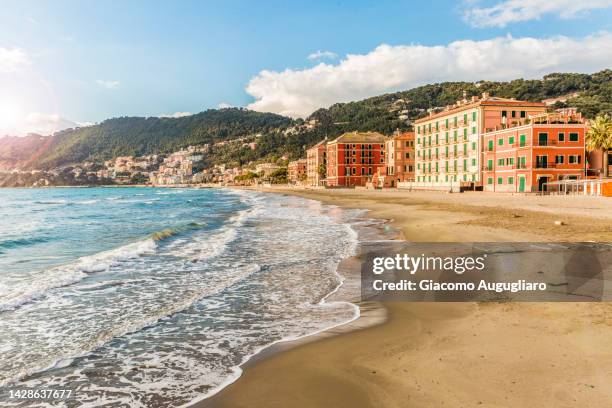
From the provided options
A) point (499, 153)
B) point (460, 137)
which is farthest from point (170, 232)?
point (460, 137)

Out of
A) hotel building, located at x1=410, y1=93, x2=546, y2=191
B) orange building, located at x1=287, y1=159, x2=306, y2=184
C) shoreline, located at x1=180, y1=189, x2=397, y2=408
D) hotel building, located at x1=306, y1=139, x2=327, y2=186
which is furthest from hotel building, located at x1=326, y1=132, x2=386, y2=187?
shoreline, located at x1=180, y1=189, x2=397, y2=408

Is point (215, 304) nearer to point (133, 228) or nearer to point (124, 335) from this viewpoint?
point (124, 335)

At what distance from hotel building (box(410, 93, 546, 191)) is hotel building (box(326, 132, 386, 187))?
29.5m

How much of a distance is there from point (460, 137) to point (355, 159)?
44200 millimetres

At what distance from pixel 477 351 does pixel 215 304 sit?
6214 millimetres

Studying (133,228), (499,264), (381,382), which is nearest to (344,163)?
(133,228)

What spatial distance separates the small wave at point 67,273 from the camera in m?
11.1

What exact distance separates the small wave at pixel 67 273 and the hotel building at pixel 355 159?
9060 centimetres

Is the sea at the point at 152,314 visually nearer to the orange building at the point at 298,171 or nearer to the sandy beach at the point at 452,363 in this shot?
the sandy beach at the point at 452,363

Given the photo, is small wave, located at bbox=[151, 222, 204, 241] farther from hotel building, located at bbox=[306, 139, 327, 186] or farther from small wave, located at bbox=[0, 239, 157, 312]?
hotel building, located at bbox=[306, 139, 327, 186]

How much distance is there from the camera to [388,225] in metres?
25.6

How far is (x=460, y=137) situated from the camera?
67.0 metres

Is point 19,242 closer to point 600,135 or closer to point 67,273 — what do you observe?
point 67,273

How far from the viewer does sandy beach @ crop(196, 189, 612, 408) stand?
504 cm
